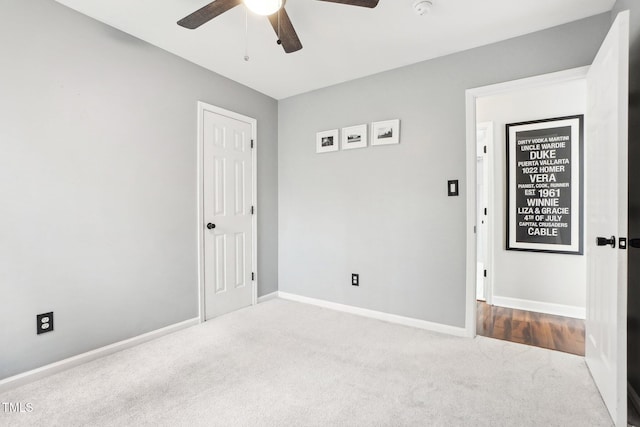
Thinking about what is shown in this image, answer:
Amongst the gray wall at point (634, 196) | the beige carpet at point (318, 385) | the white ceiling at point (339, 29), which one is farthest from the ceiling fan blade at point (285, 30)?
the beige carpet at point (318, 385)

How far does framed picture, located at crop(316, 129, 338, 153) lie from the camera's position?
346cm

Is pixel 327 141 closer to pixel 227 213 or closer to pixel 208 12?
pixel 227 213

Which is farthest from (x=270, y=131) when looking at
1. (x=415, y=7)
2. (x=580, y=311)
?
(x=580, y=311)

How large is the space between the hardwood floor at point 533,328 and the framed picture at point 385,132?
2.01 m

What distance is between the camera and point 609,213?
64.8 inches

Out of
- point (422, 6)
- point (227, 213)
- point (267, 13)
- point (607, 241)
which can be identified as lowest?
point (607, 241)

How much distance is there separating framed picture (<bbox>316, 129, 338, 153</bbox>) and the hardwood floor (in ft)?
7.83

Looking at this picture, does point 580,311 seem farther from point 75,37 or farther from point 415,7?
point 75,37

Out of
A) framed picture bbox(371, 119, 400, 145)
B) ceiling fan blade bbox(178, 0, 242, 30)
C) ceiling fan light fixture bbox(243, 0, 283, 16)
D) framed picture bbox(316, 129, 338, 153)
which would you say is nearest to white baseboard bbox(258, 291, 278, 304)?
framed picture bbox(316, 129, 338, 153)

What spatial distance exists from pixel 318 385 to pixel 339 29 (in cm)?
259

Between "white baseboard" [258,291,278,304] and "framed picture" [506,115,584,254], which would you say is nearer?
"framed picture" [506,115,584,254]

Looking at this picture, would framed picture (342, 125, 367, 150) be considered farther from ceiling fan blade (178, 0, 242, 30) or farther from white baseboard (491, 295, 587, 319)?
white baseboard (491, 295, 587, 319)

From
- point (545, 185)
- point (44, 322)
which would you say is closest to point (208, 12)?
point (44, 322)

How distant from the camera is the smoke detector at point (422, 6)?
205 cm
